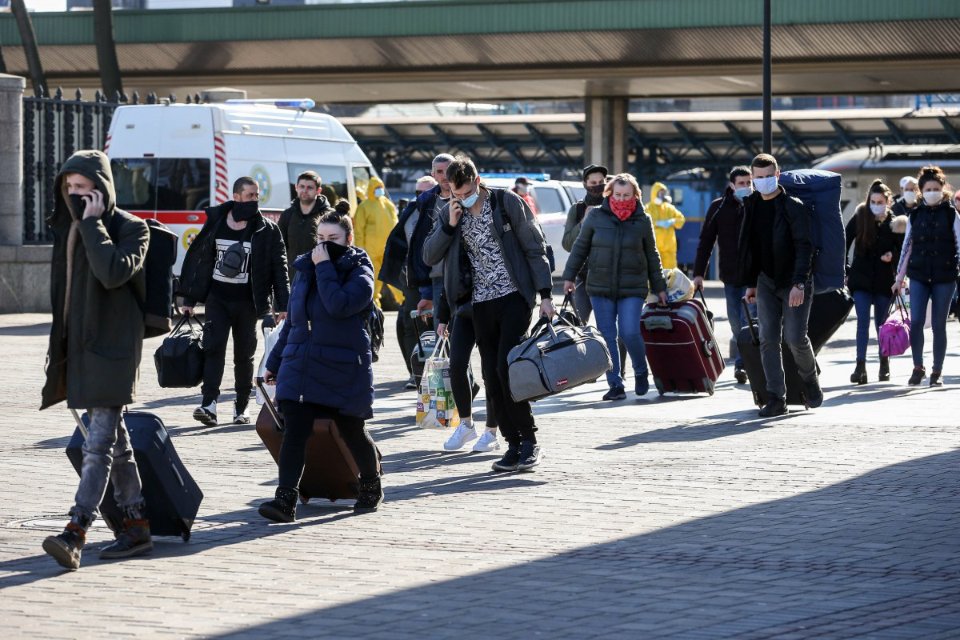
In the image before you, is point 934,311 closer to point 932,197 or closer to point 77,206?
point 932,197

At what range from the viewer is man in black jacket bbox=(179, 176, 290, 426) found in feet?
39.7

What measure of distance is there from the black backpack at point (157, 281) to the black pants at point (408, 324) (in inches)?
272

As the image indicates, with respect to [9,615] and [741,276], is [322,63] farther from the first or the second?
[9,615]

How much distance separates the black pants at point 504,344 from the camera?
10.0 m

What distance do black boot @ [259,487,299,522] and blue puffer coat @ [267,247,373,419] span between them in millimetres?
421

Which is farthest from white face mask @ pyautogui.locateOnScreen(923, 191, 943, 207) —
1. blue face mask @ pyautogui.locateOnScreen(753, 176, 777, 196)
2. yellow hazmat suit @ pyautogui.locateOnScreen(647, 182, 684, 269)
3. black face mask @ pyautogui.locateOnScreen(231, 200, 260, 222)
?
yellow hazmat suit @ pyautogui.locateOnScreen(647, 182, 684, 269)

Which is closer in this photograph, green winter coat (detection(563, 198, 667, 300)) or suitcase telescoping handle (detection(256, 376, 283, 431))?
suitcase telescoping handle (detection(256, 376, 283, 431))

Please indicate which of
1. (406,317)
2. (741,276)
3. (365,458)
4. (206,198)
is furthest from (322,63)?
(365,458)

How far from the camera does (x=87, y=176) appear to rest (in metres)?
7.18

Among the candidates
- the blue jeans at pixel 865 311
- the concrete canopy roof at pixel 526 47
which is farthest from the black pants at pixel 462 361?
the concrete canopy roof at pixel 526 47

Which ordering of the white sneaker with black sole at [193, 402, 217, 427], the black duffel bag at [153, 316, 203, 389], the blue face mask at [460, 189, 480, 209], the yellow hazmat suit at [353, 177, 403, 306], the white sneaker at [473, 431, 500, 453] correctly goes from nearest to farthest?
the blue face mask at [460, 189, 480, 209], the white sneaker at [473, 431, 500, 453], the black duffel bag at [153, 316, 203, 389], the white sneaker with black sole at [193, 402, 217, 427], the yellow hazmat suit at [353, 177, 403, 306]

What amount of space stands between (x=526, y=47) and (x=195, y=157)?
15286 mm

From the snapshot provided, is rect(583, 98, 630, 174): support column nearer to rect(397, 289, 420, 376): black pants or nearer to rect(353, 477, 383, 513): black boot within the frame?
rect(397, 289, 420, 376): black pants

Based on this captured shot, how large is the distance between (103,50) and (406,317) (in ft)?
61.6
